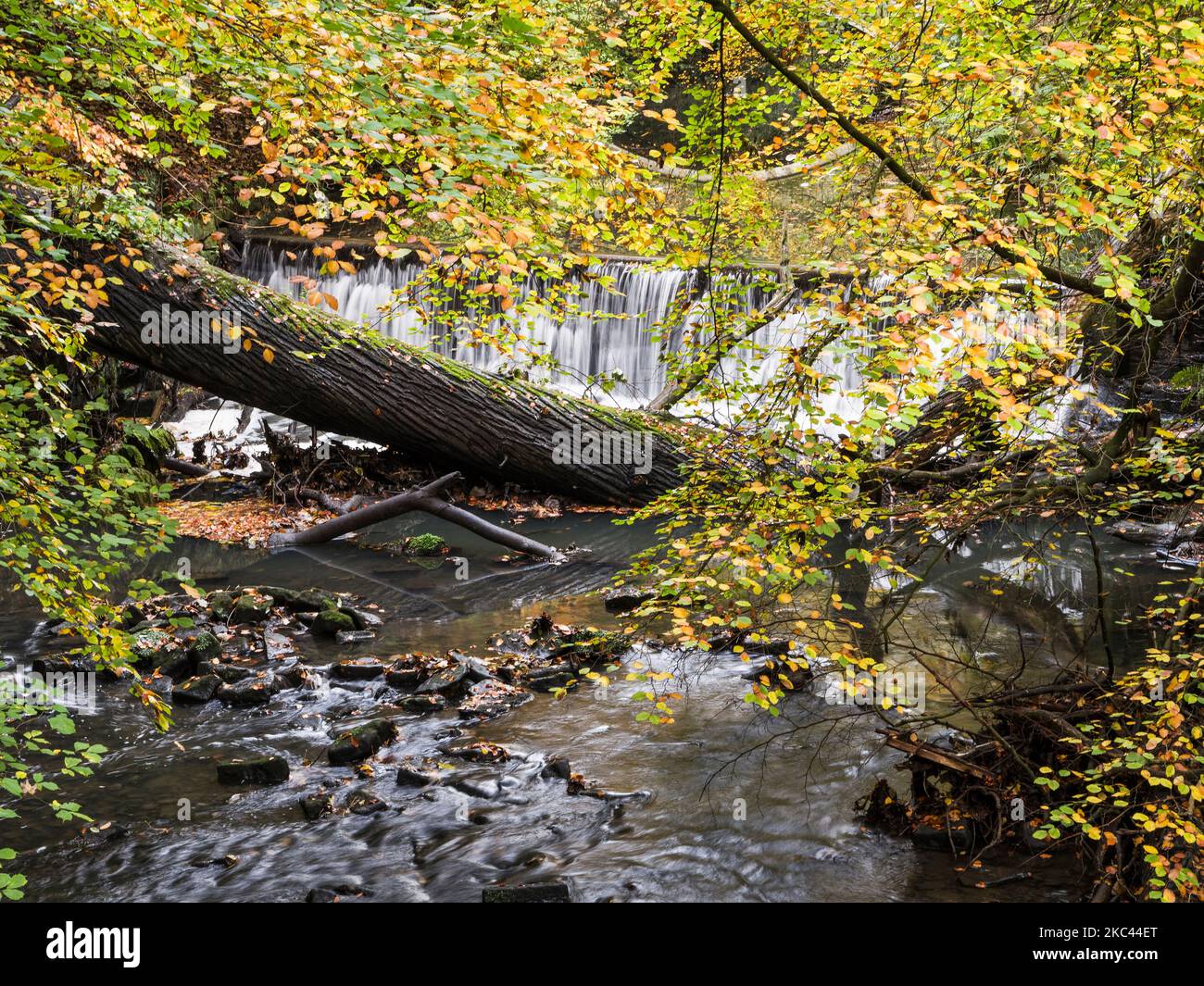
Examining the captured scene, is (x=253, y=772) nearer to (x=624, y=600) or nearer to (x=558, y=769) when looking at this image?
(x=558, y=769)

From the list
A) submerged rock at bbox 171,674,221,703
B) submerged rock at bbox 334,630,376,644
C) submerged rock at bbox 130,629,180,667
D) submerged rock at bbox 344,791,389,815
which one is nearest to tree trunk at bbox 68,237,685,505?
submerged rock at bbox 334,630,376,644

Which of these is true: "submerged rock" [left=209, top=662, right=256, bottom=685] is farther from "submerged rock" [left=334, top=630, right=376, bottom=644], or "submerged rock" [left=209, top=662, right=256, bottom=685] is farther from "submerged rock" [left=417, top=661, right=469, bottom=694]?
"submerged rock" [left=417, top=661, right=469, bottom=694]

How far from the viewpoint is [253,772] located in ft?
16.9

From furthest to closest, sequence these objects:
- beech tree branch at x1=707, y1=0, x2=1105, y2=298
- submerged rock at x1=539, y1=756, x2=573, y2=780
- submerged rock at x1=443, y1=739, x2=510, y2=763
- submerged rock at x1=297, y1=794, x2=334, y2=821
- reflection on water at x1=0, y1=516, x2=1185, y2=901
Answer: submerged rock at x1=443, y1=739, x2=510, y2=763, submerged rock at x1=539, y1=756, x2=573, y2=780, submerged rock at x1=297, y1=794, x2=334, y2=821, reflection on water at x1=0, y1=516, x2=1185, y2=901, beech tree branch at x1=707, y1=0, x2=1105, y2=298

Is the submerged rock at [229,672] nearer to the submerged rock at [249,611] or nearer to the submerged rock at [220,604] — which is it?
the submerged rock at [249,611]

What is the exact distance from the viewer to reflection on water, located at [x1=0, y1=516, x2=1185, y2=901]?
14.1ft

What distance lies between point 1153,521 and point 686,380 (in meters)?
8.09

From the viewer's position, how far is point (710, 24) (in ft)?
18.5

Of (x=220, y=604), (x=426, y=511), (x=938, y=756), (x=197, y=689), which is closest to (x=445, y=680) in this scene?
(x=197, y=689)

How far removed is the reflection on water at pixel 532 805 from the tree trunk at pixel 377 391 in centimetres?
351

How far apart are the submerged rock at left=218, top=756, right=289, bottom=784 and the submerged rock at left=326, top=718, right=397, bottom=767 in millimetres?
339

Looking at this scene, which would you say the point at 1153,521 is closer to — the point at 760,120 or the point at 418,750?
the point at 760,120

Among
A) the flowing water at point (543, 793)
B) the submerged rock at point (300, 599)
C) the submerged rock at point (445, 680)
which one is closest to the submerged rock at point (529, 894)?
the flowing water at point (543, 793)
